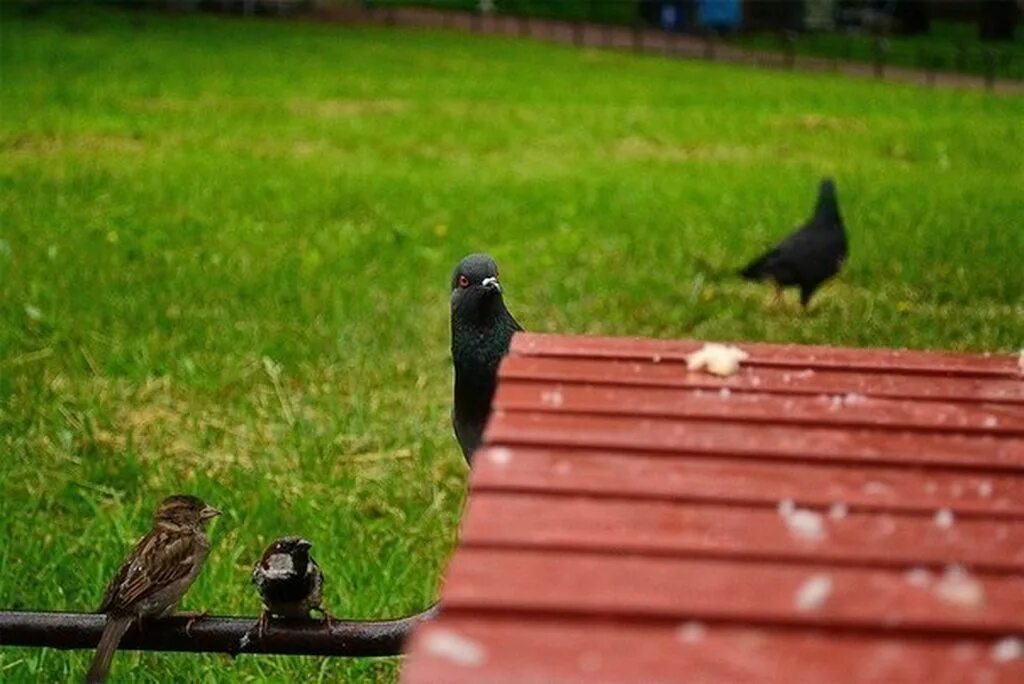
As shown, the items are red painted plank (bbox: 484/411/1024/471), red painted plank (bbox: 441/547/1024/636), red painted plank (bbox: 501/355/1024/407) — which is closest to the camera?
red painted plank (bbox: 441/547/1024/636)

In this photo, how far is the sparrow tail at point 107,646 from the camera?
3080 millimetres

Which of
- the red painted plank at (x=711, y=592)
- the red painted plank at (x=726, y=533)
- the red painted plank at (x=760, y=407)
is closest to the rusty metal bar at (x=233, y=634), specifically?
the red painted plank at (x=760, y=407)

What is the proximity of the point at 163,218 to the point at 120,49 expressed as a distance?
1821 centimetres

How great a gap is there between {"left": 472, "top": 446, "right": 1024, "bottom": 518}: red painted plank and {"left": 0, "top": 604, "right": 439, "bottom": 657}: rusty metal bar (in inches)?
46.0

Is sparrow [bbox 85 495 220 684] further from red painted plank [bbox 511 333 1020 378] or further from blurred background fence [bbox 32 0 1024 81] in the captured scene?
blurred background fence [bbox 32 0 1024 81]

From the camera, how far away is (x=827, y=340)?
7.41 m

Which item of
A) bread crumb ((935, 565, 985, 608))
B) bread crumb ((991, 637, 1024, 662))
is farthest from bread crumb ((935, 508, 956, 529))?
bread crumb ((991, 637, 1024, 662))

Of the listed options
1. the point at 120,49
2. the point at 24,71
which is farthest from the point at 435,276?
the point at 120,49

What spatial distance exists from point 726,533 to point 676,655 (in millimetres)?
296

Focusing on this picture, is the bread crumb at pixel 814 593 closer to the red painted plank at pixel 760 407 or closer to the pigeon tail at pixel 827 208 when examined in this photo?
the red painted plank at pixel 760 407

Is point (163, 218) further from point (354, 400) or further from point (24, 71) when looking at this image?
point (24, 71)

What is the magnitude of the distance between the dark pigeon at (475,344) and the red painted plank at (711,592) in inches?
63.6

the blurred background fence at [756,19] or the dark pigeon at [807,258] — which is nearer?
the dark pigeon at [807,258]

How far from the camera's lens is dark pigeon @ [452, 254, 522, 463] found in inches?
128
